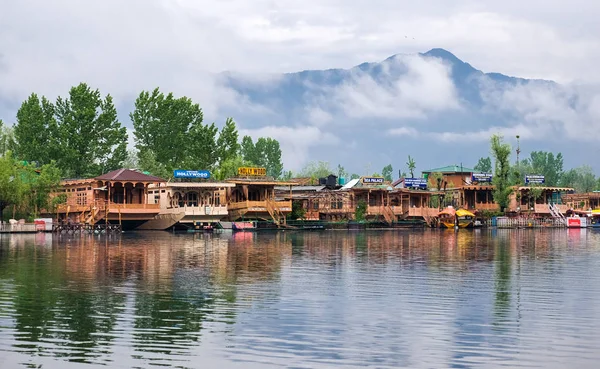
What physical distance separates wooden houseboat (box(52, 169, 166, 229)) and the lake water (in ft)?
150

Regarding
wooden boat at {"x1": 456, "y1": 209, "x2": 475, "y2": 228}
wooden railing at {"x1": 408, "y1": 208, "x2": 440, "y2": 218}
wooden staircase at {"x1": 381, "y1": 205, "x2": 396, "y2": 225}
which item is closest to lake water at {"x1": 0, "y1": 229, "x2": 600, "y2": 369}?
wooden staircase at {"x1": 381, "y1": 205, "x2": 396, "y2": 225}

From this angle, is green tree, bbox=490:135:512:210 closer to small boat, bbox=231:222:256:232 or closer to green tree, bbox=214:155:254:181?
green tree, bbox=214:155:254:181

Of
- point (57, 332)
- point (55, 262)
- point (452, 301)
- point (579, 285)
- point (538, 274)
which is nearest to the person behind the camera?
point (57, 332)

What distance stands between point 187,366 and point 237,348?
225 cm

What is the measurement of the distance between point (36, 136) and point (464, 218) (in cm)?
6066

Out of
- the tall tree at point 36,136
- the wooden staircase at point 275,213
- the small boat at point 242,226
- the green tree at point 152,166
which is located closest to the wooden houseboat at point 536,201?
the wooden staircase at point 275,213

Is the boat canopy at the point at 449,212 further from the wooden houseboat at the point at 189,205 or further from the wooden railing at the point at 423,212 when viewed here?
the wooden houseboat at the point at 189,205

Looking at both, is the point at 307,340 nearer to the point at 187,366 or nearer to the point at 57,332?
the point at 187,366

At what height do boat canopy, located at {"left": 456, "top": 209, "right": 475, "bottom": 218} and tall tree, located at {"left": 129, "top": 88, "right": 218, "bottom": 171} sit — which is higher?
tall tree, located at {"left": 129, "top": 88, "right": 218, "bottom": 171}

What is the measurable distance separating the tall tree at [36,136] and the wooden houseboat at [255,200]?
Answer: 27.1m

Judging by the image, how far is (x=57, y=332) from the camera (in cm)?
2403

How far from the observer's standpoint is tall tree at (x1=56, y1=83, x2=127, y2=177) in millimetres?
113875

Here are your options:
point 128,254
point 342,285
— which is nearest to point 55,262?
point 128,254

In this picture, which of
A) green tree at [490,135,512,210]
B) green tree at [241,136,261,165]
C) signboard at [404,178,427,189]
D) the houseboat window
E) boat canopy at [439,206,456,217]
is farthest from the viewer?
green tree at [241,136,261,165]
